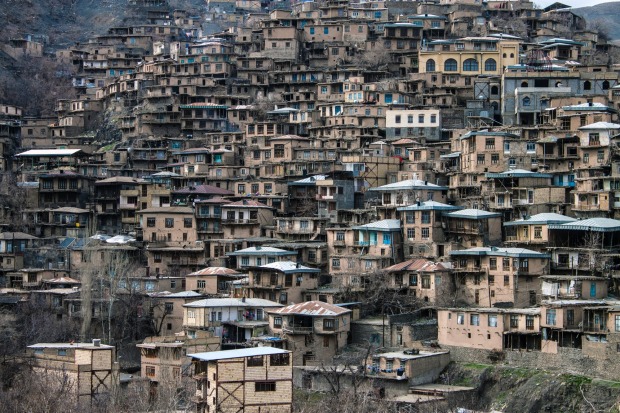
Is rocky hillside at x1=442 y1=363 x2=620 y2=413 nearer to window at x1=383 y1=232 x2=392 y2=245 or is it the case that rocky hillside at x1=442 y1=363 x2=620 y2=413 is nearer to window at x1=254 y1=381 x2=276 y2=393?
window at x1=254 y1=381 x2=276 y2=393

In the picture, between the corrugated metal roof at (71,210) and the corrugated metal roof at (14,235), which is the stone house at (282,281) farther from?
the corrugated metal roof at (71,210)

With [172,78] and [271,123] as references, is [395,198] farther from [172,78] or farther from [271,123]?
[172,78]

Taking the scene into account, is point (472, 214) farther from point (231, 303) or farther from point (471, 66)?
point (471, 66)

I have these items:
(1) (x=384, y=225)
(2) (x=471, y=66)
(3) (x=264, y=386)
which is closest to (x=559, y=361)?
(3) (x=264, y=386)

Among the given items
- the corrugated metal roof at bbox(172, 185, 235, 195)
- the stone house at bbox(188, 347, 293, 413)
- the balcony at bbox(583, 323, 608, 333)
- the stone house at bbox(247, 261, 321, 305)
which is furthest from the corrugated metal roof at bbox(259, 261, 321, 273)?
the stone house at bbox(188, 347, 293, 413)

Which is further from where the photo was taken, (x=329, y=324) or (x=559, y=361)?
(x=329, y=324)
